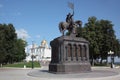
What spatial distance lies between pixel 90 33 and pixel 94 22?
5229 millimetres

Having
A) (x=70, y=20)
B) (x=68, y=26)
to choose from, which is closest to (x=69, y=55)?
(x=68, y=26)

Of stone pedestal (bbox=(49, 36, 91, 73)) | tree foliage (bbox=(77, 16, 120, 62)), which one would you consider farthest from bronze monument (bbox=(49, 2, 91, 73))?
tree foliage (bbox=(77, 16, 120, 62))

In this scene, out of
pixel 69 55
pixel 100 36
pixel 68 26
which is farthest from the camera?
pixel 100 36

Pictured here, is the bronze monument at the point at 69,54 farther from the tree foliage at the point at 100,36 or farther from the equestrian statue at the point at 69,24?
the tree foliage at the point at 100,36

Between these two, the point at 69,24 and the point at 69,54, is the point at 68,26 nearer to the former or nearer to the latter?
the point at 69,24

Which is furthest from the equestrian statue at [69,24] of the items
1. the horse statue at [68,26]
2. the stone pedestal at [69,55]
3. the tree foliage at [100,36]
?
the tree foliage at [100,36]

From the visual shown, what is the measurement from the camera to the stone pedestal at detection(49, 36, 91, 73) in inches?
1065

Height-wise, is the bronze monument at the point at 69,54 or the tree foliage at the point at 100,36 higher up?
the tree foliage at the point at 100,36

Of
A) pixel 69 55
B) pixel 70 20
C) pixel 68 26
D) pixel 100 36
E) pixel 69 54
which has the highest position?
pixel 100 36

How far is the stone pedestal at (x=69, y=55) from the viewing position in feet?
88.8

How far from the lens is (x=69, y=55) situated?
28234mm

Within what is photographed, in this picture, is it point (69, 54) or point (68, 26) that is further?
point (68, 26)

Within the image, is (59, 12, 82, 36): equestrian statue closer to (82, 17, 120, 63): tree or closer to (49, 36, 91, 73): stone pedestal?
(49, 36, 91, 73): stone pedestal

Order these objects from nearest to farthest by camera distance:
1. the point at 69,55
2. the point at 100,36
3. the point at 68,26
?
1. the point at 69,55
2. the point at 68,26
3. the point at 100,36
